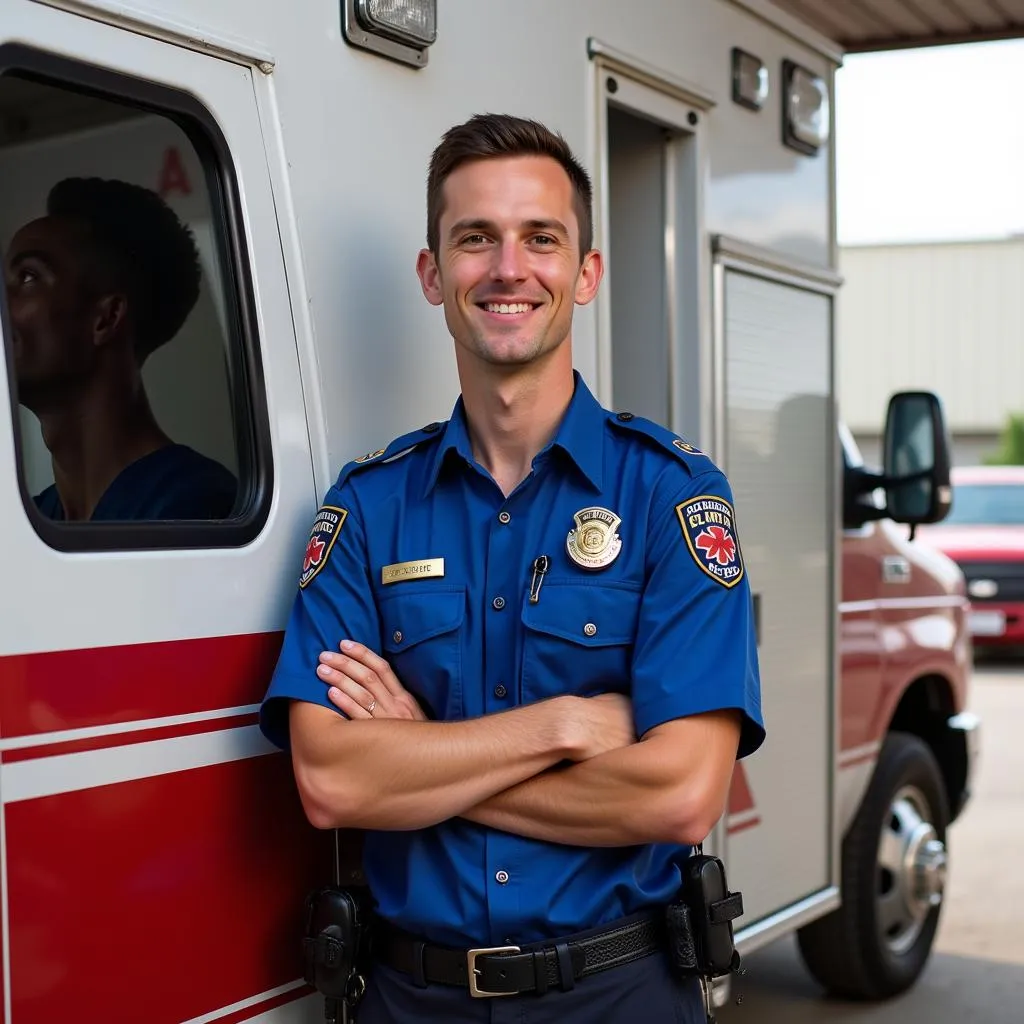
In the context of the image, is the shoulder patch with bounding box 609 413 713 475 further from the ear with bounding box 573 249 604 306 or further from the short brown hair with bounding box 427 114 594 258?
the short brown hair with bounding box 427 114 594 258

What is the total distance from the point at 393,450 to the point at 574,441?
287mm

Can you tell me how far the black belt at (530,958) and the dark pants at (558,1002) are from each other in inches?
0.7

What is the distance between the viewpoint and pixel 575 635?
2.19 m

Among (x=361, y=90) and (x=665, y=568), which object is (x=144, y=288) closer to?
(x=361, y=90)

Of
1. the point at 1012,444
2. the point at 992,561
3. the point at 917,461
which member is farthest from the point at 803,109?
the point at 1012,444

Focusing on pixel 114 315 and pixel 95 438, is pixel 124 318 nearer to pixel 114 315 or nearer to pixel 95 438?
pixel 114 315

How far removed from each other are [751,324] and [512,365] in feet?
5.45

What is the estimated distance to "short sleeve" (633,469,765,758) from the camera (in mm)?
2129

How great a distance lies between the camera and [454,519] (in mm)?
2318

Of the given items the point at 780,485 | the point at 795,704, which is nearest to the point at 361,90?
the point at 780,485

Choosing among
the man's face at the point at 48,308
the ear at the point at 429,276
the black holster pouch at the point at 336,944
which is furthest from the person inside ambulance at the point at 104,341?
the black holster pouch at the point at 336,944

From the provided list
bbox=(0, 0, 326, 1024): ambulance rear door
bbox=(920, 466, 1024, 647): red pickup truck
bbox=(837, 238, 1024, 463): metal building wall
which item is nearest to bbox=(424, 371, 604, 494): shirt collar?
bbox=(0, 0, 326, 1024): ambulance rear door

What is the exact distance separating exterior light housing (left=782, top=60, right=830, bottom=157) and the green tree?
989 inches

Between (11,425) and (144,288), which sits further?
(144,288)
